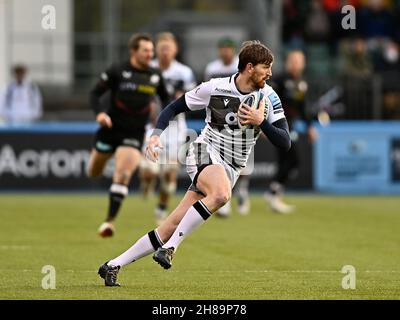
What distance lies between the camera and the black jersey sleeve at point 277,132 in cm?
1017

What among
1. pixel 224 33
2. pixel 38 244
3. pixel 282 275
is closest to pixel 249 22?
pixel 224 33

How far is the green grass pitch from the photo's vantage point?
10.2m

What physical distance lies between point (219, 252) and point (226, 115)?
3.72 metres

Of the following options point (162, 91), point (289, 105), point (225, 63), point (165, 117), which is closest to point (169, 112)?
point (165, 117)

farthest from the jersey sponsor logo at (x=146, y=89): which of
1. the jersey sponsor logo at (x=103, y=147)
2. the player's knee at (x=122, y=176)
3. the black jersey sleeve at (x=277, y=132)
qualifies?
the black jersey sleeve at (x=277, y=132)

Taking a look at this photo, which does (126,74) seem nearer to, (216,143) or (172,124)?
(172,124)

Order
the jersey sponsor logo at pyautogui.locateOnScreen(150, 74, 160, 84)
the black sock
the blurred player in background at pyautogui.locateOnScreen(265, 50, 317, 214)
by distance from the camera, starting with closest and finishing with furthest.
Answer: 1. the black sock
2. the jersey sponsor logo at pyautogui.locateOnScreen(150, 74, 160, 84)
3. the blurred player in background at pyautogui.locateOnScreen(265, 50, 317, 214)

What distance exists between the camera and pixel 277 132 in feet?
33.6

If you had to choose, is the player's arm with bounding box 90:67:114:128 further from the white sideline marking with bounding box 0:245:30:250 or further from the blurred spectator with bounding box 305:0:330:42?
the blurred spectator with bounding box 305:0:330:42

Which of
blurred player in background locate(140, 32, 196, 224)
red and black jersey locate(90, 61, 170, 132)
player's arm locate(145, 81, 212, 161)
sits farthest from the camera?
blurred player in background locate(140, 32, 196, 224)

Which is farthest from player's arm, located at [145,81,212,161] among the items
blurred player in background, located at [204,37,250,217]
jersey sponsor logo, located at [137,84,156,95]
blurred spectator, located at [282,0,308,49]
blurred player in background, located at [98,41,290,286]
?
blurred spectator, located at [282,0,308,49]

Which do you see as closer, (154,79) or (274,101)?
(274,101)

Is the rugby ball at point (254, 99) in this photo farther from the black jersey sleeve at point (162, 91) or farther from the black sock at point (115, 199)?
the black jersey sleeve at point (162, 91)

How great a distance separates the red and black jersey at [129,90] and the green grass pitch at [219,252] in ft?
5.26
